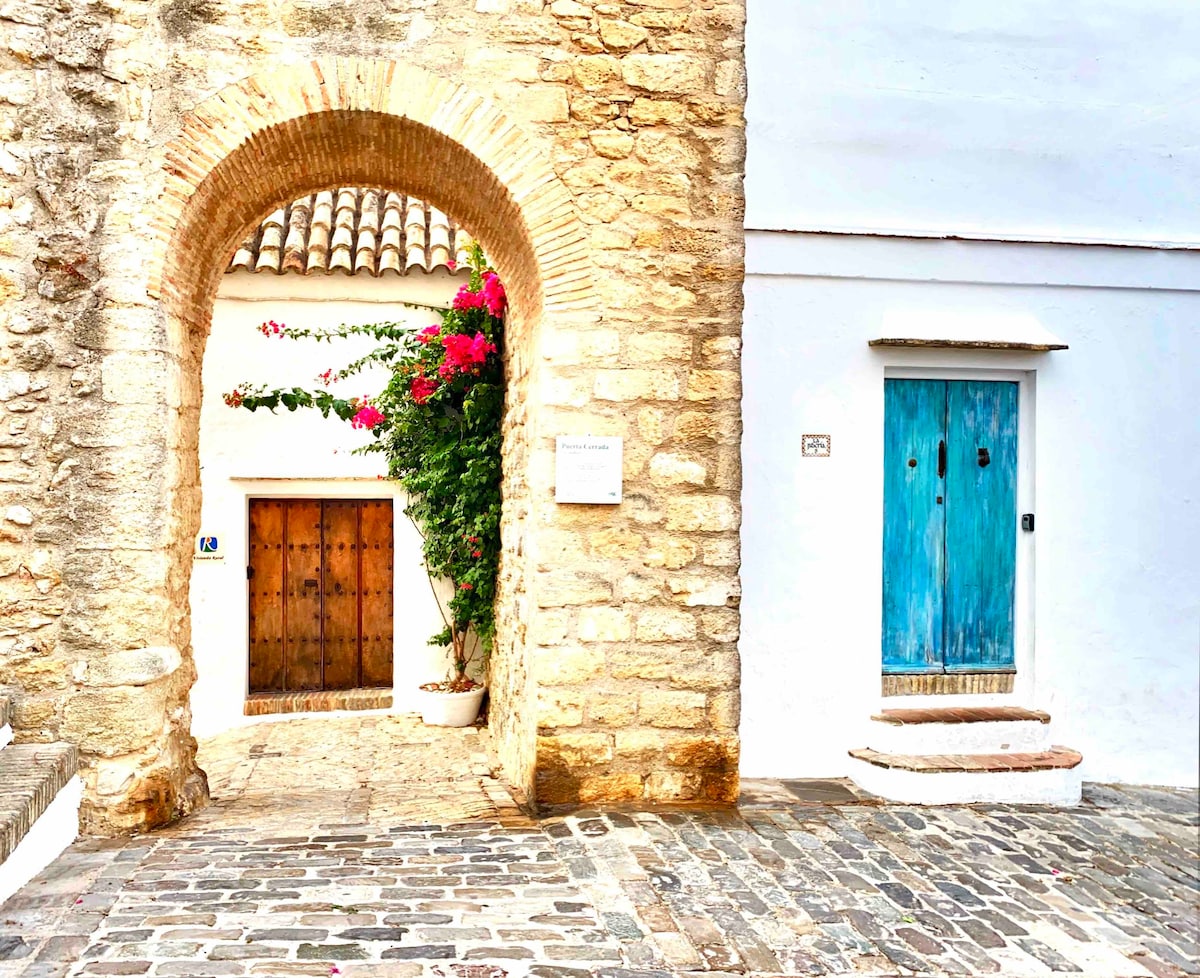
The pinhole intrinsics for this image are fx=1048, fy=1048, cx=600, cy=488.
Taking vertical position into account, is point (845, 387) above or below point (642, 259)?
below

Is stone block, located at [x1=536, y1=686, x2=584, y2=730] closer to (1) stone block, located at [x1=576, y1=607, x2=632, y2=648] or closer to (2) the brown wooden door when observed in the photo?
(1) stone block, located at [x1=576, y1=607, x2=632, y2=648]

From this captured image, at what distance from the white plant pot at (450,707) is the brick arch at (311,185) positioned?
2129 mm

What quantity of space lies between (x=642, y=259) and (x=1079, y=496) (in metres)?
2.95

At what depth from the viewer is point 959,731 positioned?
5.40m

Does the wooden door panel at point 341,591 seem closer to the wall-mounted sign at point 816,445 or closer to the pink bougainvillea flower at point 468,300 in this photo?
the pink bougainvillea flower at point 468,300

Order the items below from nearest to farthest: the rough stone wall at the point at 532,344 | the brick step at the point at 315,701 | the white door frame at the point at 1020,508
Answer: the rough stone wall at the point at 532,344, the white door frame at the point at 1020,508, the brick step at the point at 315,701

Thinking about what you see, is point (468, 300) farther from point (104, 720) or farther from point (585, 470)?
point (104, 720)

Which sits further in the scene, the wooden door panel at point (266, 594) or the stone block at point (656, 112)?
the wooden door panel at point (266, 594)

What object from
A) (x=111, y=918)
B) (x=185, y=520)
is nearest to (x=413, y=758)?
(x=185, y=520)

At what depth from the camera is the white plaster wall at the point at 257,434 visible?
717 centimetres

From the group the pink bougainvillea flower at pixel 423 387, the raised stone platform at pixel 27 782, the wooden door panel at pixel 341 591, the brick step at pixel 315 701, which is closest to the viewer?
the raised stone platform at pixel 27 782

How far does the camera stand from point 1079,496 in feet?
18.8

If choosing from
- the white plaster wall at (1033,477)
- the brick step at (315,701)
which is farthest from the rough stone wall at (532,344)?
the brick step at (315,701)

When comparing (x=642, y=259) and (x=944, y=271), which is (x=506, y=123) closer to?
(x=642, y=259)
